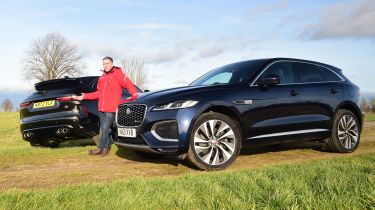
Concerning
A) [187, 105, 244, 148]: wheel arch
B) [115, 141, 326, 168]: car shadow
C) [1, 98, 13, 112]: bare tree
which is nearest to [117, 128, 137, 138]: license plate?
[115, 141, 326, 168]: car shadow

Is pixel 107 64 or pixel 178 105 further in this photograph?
pixel 107 64

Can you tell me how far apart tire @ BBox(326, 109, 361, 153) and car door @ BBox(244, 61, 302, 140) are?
108 cm

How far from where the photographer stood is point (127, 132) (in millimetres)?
6332

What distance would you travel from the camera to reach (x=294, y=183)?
416cm

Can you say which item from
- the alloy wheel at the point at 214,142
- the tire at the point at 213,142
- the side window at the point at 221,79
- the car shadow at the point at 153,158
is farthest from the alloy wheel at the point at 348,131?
the car shadow at the point at 153,158

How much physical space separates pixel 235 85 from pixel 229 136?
81 cm

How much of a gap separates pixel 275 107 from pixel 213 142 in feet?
4.35

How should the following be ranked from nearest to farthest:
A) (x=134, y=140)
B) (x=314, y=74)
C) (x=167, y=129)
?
(x=167, y=129)
(x=134, y=140)
(x=314, y=74)

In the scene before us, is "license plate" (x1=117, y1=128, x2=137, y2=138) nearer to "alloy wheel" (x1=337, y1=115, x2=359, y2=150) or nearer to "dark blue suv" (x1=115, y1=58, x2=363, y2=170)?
"dark blue suv" (x1=115, y1=58, x2=363, y2=170)

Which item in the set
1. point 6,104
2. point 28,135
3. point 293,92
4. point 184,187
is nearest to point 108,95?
point 28,135

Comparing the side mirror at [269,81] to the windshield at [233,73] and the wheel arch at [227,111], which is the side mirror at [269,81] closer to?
the windshield at [233,73]

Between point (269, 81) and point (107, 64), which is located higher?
point (107, 64)

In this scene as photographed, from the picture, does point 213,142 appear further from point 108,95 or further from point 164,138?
point 108,95

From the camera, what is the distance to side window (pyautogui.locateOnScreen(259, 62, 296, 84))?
6.99m
